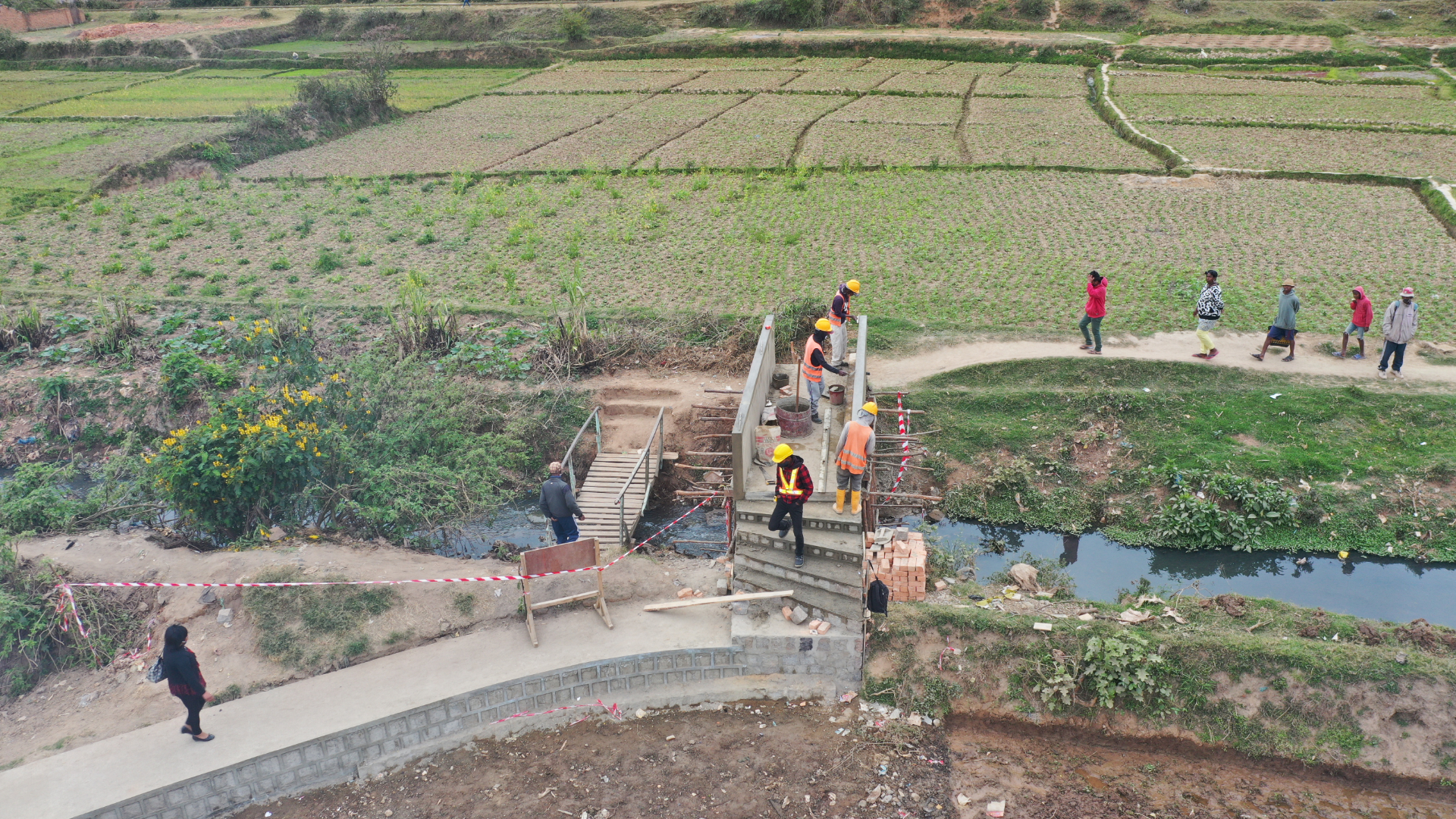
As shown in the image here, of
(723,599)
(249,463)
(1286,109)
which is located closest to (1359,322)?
(723,599)

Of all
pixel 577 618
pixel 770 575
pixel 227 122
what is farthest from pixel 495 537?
pixel 227 122

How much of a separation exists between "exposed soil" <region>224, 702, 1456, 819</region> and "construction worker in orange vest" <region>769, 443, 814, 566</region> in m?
1.90

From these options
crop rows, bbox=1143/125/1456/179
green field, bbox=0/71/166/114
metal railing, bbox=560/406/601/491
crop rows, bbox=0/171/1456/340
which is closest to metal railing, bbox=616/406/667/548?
metal railing, bbox=560/406/601/491

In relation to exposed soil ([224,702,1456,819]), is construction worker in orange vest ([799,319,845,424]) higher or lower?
higher

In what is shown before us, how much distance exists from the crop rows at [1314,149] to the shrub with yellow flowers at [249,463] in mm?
23161

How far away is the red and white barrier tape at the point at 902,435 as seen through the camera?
43.7 ft

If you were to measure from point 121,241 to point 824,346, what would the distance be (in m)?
18.5

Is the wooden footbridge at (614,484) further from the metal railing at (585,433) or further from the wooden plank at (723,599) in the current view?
the wooden plank at (723,599)

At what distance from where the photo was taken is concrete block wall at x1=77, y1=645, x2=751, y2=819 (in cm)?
840

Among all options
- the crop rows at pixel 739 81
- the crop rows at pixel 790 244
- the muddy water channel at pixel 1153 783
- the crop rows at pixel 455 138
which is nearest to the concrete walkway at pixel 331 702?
the muddy water channel at pixel 1153 783

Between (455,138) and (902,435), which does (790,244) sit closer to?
(902,435)

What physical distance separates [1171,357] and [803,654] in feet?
29.5

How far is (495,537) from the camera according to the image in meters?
13.3

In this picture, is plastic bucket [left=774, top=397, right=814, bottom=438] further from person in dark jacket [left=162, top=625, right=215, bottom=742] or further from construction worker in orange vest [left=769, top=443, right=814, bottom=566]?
person in dark jacket [left=162, top=625, right=215, bottom=742]
